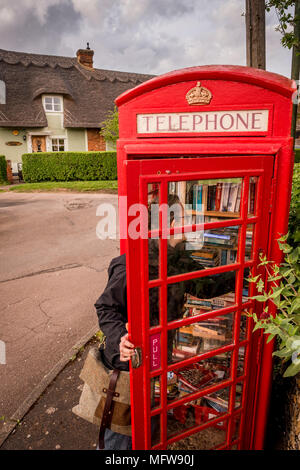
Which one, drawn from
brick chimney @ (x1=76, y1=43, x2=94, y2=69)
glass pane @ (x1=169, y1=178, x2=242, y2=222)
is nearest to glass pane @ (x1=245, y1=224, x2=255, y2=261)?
glass pane @ (x1=169, y1=178, x2=242, y2=222)

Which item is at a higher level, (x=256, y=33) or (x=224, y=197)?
(x=256, y=33)

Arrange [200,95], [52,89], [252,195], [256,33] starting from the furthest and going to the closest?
[52,89], [256,33], [200,95], [252,195]

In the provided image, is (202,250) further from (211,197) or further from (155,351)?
(155,351)

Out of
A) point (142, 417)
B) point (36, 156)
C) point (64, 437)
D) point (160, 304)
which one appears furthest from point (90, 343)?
point (36, 156)

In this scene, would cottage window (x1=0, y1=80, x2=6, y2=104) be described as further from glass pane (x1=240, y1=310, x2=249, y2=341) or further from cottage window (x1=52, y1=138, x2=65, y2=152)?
glass pane (x1=240, y1=310, x2=249, y2=341)

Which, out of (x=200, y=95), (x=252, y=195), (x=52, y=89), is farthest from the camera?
(x=52, y=89)

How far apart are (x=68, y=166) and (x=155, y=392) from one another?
1856cm

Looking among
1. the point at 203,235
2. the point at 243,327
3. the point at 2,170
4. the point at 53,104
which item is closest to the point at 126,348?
the point at 203,235

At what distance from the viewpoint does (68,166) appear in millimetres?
19297

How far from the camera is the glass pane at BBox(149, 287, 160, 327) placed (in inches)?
75.0

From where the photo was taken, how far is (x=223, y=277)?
7.07 feet
